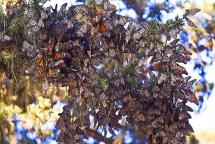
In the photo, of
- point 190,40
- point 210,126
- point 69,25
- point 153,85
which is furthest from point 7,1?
point 210,126

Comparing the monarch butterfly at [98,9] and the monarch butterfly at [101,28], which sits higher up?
the monarch butterfly at [98,9]

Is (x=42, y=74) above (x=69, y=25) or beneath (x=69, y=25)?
beneath

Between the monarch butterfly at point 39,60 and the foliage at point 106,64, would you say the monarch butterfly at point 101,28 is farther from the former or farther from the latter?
the monarch butterfly at point 39,60

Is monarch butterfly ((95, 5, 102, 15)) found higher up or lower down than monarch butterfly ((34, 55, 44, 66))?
higher up

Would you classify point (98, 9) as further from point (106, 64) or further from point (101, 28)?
point (106, 64)

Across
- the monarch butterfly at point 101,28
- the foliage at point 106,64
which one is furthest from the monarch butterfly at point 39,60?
the monarch butterfly at point 101,28

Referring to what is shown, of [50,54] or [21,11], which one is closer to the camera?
[50,54]

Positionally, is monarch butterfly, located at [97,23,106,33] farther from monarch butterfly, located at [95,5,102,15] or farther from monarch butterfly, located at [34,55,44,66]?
monarch butterfly, located at [34,55,44,66]

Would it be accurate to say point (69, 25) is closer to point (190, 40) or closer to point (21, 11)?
point (21, 11)

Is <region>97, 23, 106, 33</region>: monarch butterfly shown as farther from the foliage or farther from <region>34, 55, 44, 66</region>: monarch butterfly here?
<region>34, 55, 44, 66</region>: monarch butterfly

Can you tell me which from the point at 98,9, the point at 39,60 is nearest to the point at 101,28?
the point at 98,9

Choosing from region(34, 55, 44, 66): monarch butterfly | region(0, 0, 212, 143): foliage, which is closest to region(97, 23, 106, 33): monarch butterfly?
region(0, 0, 212, 143): foliage
